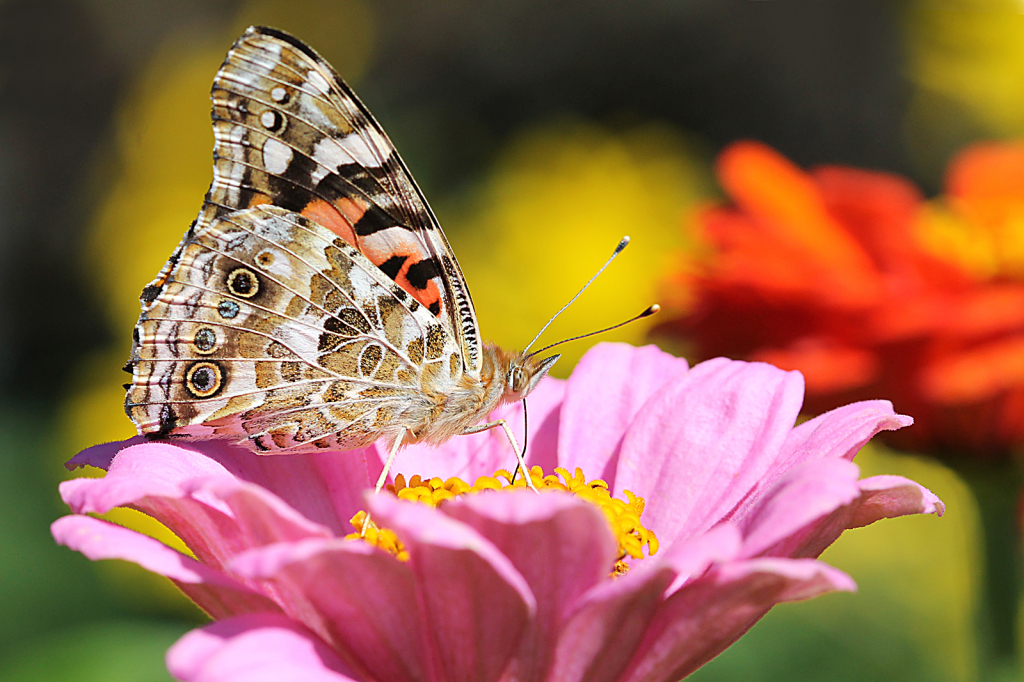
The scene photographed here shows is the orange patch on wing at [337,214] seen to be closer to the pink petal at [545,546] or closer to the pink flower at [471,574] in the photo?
the pink flower at [471,574]

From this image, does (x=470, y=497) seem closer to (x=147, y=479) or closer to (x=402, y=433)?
(x=147, y=479)

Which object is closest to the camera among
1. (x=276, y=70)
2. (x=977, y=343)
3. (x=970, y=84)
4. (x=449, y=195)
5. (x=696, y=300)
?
(x=276, y=70)

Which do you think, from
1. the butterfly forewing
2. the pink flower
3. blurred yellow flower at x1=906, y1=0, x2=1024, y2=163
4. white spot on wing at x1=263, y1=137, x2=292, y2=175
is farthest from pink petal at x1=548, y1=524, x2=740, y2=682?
blurred yellow flower at x1=906, y1=0, x2=1024, y2=163

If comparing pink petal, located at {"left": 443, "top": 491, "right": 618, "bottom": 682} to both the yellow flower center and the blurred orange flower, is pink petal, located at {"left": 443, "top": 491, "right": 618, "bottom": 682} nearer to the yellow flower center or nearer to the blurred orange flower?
the yellow flower center

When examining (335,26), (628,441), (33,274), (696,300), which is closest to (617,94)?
(335,26)

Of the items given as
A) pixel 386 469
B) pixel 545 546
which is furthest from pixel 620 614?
pixel 386 469

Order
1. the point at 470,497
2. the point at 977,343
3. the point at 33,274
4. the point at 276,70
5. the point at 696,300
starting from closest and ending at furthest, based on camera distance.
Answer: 1. the point at 470,497
2. the point at 276,70
3. the point at 977,343
4. the point at 696,300
5. the point at 33,274

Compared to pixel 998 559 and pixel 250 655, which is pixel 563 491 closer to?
pixel 250 655
